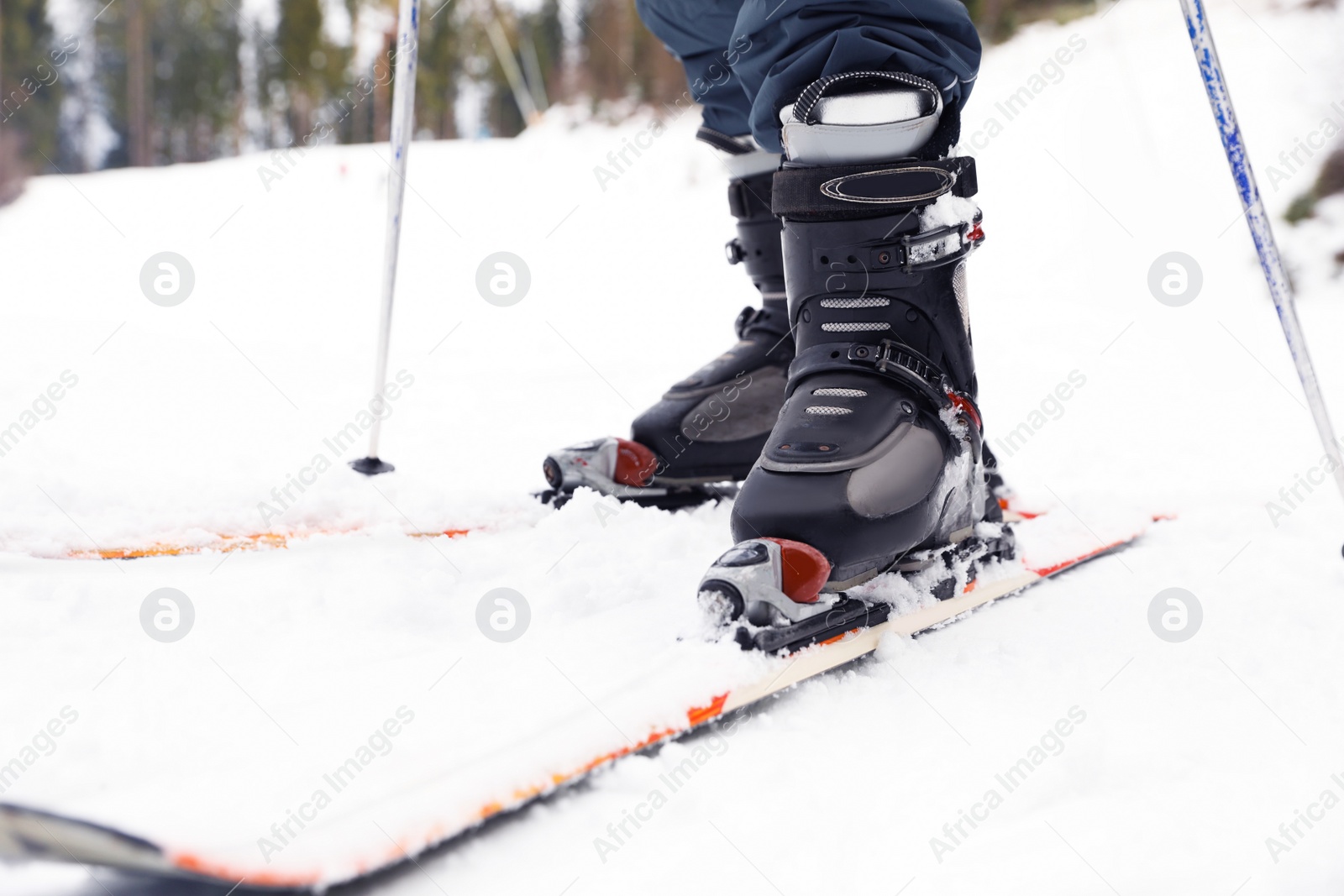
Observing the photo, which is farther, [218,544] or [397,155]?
[397,155]

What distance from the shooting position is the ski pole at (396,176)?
1819mm

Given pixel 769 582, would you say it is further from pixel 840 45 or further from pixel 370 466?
pixel 370 466

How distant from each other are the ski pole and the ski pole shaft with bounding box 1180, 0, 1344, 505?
1365 mm

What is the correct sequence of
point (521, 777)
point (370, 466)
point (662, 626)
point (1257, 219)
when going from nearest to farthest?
point (521, 777) < point (662, 626) < point (1257, 219) < point (370, 466)

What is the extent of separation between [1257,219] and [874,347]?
2.07 feet

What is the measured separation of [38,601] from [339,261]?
22.8 feet

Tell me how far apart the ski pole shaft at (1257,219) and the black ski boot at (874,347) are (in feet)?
1.31

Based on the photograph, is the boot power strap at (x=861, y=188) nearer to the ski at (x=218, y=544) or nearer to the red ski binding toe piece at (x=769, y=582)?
the red ski binding toe piece at (x=769, y=582)

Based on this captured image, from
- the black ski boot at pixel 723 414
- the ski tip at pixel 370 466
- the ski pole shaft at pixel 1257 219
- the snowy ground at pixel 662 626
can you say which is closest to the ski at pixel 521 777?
the snowy ground at pixel 662 626

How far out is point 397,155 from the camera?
6.30 feet

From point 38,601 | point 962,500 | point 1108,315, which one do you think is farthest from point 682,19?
point 1108,315

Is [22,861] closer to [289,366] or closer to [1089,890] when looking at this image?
[1089,890]

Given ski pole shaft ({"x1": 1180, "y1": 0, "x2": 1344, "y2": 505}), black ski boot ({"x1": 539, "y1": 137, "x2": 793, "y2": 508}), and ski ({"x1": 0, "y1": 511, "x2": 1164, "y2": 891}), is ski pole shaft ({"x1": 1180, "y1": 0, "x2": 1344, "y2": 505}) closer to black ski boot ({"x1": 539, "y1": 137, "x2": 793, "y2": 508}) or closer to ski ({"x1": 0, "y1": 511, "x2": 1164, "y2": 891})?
ski ({"x1": 0, "y1": 511, "x2": 1164, "y2": 891})

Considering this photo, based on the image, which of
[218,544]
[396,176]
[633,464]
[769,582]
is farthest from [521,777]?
[396,176]
